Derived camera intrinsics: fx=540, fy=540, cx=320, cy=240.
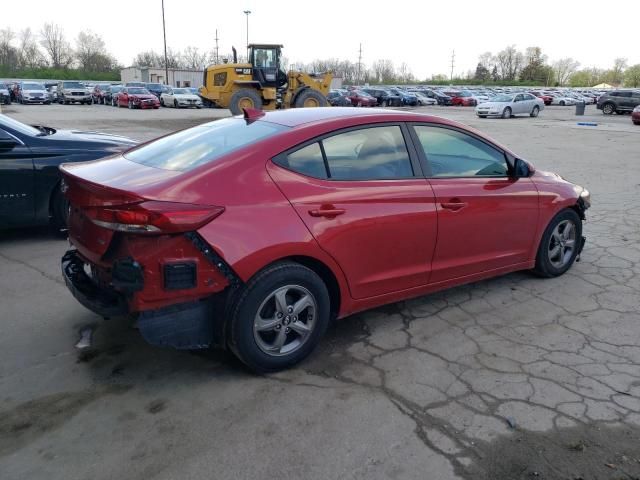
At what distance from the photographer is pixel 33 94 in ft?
132

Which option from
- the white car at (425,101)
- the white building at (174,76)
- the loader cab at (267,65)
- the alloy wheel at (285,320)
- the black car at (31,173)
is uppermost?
the white building at (174,76)

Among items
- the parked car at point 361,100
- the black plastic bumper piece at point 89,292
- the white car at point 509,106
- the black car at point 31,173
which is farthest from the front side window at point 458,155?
the parked car at point 361,100

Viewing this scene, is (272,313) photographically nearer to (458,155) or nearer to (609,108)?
(458,155)

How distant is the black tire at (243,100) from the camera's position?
24.6m

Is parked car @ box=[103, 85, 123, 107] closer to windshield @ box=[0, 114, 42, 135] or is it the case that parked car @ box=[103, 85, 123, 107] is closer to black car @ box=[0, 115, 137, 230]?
windshield @ box=[0, 114, 42, 135]

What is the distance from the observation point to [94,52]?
9962 cm

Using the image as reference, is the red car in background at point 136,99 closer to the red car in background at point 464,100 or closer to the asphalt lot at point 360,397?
the red car in background at point 464,100

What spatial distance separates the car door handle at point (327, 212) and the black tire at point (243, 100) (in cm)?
2218

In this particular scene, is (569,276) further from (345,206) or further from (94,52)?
(94,52)

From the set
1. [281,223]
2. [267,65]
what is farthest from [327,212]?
[267,65]

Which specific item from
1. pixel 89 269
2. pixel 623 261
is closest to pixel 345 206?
pixel 89 269

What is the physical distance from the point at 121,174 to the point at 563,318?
3.40 m

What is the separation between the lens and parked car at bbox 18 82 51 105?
40.2 m

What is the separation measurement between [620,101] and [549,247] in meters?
38.6
